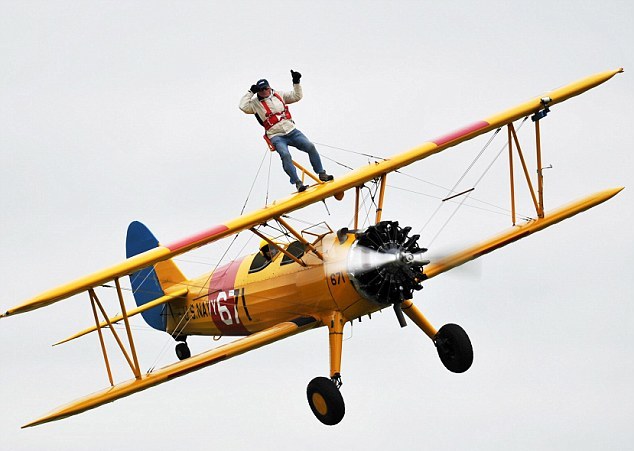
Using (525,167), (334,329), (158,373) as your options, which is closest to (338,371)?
(334,329)

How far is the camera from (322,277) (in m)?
21.4

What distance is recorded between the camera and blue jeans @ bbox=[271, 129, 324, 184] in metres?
21.8

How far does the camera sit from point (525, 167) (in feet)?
76.9

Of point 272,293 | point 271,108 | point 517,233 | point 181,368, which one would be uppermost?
point 271,108

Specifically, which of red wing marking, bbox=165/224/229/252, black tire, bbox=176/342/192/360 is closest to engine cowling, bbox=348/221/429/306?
red wing marking, bbox=165/224/229/252

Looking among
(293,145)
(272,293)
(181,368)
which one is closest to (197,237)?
(181,368)

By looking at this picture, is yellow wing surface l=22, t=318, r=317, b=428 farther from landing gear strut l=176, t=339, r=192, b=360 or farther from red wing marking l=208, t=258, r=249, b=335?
landing gear strut l=176, t=339, r=192, b=360

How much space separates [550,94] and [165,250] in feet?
22.2

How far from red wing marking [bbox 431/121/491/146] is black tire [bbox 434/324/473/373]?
2637 millimetres

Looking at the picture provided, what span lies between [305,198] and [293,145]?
4.09 feet

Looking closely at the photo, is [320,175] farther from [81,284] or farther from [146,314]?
[146,314]

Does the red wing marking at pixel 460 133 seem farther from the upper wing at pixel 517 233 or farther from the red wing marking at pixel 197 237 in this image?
the red wing marking at pixel 197 237

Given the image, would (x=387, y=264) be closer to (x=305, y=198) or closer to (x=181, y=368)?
(x=305, y=198)

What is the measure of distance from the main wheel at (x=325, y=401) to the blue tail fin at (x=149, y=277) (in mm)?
5283
